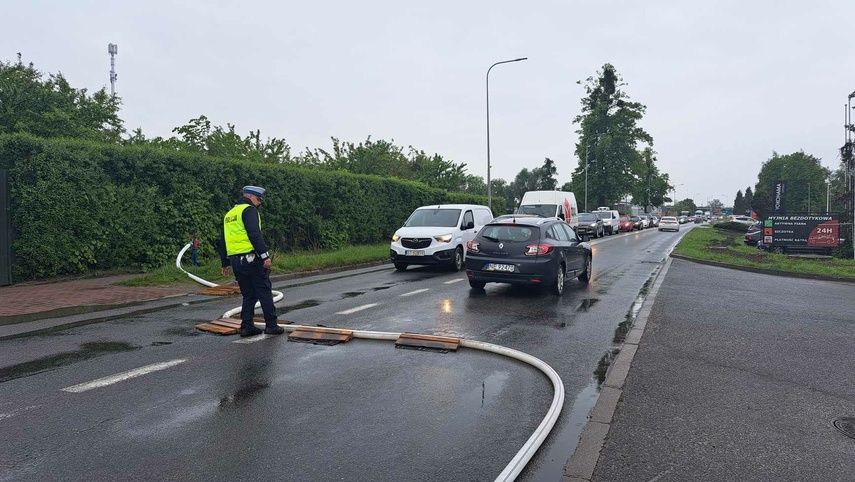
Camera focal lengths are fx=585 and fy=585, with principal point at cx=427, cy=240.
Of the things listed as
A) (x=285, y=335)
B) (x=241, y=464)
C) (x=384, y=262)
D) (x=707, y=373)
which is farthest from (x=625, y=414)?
(x=384, y=262)

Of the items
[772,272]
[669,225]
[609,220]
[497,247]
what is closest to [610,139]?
[669,225]

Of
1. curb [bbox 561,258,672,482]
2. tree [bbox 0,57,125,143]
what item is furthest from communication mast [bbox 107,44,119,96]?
curb [bbox 561,258,672,482]

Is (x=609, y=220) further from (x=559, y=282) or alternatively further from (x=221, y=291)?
(x=221, y=291)

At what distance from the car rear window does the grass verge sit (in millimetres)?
5887

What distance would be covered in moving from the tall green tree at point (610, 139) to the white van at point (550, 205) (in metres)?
34.4

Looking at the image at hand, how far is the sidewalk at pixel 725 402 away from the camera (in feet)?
12.0

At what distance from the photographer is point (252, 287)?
7.20 m

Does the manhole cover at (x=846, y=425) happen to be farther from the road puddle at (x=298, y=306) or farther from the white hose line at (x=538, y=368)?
the road puddle at (x=298, y=306)

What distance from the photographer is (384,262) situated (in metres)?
19.2

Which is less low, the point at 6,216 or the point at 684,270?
the point at 6,216

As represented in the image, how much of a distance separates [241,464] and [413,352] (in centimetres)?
302

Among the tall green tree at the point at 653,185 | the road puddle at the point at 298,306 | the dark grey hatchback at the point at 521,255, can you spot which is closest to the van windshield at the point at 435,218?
the dark grey hatchback at the point at 521,255

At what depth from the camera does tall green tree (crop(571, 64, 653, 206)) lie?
6309cm

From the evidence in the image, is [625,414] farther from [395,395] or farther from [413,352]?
[413,352]
